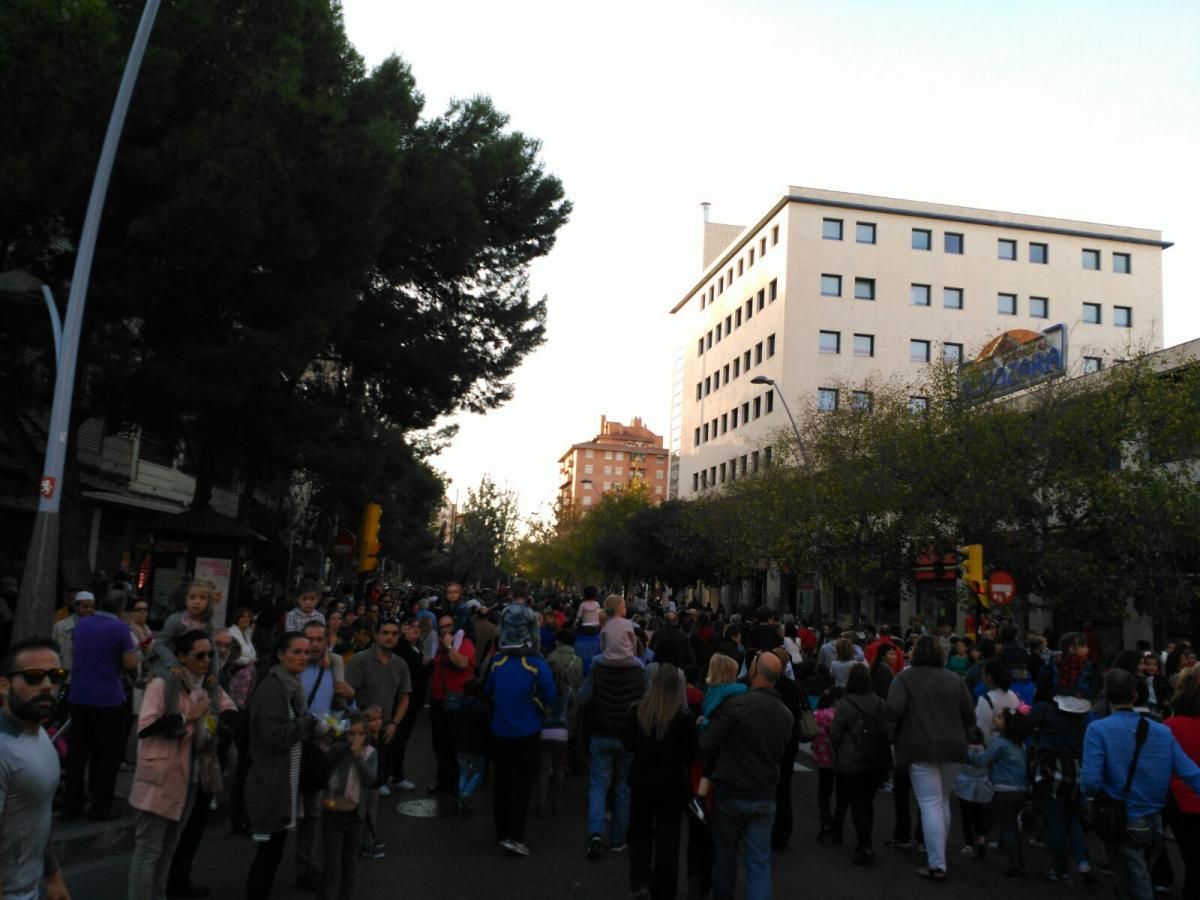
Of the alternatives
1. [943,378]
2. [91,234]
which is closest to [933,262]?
[943,378]

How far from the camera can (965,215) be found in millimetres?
56281

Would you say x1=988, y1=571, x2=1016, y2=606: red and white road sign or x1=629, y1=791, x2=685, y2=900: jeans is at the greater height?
x1=988, y1=571, x2=1016, y2=606: red and white road sign

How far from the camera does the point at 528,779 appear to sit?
26.1ft

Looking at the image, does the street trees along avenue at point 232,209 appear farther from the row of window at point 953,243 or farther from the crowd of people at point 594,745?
the row of window at point 953,243

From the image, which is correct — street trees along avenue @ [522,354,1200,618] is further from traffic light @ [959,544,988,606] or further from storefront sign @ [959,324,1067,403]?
traffic light @ [959,544,988,606]

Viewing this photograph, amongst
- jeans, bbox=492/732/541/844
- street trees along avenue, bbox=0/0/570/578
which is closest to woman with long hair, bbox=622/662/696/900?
jeans, bbox=492/732/541/844

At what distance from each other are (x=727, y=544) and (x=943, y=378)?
13.9 m

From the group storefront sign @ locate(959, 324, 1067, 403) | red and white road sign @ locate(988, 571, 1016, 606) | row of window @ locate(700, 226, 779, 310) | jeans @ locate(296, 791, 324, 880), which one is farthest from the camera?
row of window @ locate(700, 226, 779, 310)

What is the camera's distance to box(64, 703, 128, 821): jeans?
313 inches

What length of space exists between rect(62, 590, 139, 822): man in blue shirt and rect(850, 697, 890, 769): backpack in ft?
19.0

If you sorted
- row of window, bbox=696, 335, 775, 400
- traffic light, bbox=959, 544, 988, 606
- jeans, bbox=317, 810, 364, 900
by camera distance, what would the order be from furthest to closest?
row of window, bbox=696, 335, 775, 400, traffic light, bbox=959, 544, 988, 606, jeans, bbox=317, 810, 364, 900

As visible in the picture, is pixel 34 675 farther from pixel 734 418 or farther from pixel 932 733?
pixel 734 418

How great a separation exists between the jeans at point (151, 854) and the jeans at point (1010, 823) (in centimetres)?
597

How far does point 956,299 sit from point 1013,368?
27.9m
